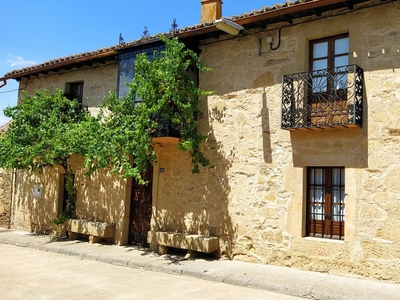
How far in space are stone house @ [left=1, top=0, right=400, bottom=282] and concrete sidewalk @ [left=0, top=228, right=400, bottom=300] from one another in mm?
344

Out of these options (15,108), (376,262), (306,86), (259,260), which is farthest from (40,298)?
(15,108)

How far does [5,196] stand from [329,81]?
37.6 feet

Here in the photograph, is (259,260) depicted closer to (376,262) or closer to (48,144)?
(376,262)

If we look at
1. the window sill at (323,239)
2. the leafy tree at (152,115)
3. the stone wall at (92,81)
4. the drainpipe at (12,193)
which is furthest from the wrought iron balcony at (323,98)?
the drainpipe at (12,193)

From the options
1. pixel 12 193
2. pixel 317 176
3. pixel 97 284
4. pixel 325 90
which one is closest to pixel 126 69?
pixel 325 90

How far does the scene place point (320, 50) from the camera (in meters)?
8.26

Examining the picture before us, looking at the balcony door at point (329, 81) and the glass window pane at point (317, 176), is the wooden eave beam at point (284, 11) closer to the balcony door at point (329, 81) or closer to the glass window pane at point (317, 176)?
the balcony door at point (329, 81)

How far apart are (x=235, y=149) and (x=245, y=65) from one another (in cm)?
184

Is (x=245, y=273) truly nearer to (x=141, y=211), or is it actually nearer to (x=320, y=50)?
(x=141, y=211)

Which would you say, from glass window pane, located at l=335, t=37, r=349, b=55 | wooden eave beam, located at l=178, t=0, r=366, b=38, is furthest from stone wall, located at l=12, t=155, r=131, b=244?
glass window pane, located at l=335, t=37, r=349, b=55

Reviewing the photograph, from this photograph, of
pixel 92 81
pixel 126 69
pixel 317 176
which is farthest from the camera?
pixel 92 81

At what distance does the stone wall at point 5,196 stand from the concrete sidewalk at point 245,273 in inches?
157

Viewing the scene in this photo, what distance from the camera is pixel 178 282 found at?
7297mm

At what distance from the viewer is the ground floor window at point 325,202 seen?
774cm
